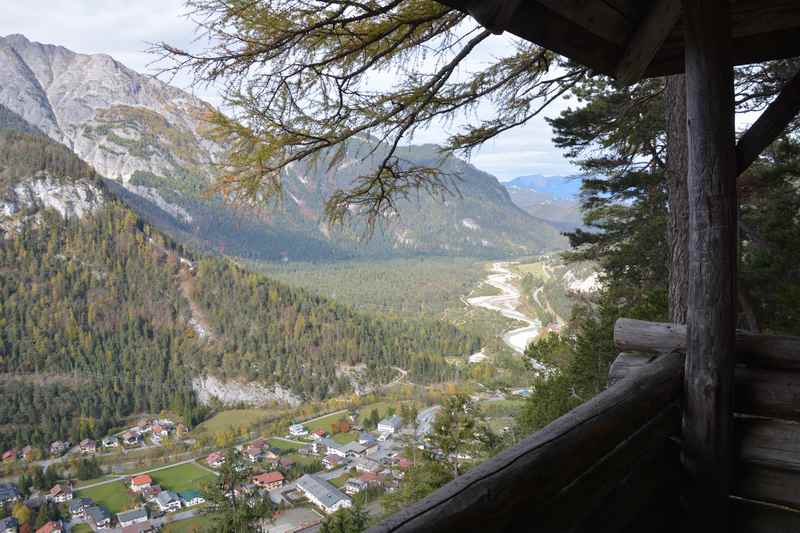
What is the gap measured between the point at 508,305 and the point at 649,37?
83.7 meters

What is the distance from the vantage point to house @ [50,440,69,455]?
1881 inches

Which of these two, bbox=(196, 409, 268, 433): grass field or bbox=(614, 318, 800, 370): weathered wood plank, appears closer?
bbox=(614, 318, 800, 370): weathered wood plank

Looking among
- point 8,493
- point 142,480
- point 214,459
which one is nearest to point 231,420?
point 214,459

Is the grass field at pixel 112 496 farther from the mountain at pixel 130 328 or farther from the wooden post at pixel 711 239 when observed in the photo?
the wooden post at pixel 711 239

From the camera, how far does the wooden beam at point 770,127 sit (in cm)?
193

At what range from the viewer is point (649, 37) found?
1.85 meters

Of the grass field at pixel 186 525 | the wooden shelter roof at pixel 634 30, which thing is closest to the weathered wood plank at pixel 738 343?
the wooden shelter roof at pixel 634 30

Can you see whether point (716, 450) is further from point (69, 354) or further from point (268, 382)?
point (69, 354)

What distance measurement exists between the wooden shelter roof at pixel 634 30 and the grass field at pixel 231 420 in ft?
187

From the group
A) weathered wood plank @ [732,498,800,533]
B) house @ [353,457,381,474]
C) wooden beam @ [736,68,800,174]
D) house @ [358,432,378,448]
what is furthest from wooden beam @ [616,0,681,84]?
house @ [358,432,378,448]

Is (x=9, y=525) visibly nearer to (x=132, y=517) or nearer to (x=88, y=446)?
(x=132, y=517)

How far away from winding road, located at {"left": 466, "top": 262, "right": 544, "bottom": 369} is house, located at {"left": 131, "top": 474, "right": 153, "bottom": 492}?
32.1m

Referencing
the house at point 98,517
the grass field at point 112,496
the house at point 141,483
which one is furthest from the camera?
the house at point 141,483

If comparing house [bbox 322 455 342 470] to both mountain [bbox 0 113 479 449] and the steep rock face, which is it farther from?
the steep rock face
